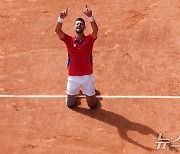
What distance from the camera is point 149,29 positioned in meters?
12.6

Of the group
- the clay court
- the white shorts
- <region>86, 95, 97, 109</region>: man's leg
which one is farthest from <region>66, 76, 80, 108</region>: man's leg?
<region>86, 95, 97, 109</region>: man's leg

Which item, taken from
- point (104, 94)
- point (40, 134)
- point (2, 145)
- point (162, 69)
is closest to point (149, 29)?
point (162, 69)

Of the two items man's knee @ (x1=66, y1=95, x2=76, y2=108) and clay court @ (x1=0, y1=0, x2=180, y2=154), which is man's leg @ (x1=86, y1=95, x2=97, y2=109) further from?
man's knee @ (x1=66, y1=95, x2=76, y2=108)

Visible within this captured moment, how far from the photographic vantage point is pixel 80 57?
9672 mm

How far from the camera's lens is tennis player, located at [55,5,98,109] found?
9359 millimetres

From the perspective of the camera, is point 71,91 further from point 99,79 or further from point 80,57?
point 99,79

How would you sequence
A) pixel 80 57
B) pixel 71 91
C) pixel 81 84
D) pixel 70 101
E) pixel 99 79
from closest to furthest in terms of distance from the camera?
pixel 80 57 → pixel 81 84 → pixel 71 91 → pixel 70 101 → pixel 99 79

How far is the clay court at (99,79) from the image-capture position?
9.97 meters

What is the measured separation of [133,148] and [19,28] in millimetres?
5601

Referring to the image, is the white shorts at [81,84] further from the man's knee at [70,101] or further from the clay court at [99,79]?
the clay court at [99,79]

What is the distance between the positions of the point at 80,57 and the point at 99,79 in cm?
183

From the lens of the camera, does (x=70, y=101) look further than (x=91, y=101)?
Yes

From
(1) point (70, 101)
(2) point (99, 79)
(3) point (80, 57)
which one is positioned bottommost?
(1) point (70, 101)

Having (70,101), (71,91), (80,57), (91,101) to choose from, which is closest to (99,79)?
(91,101)
